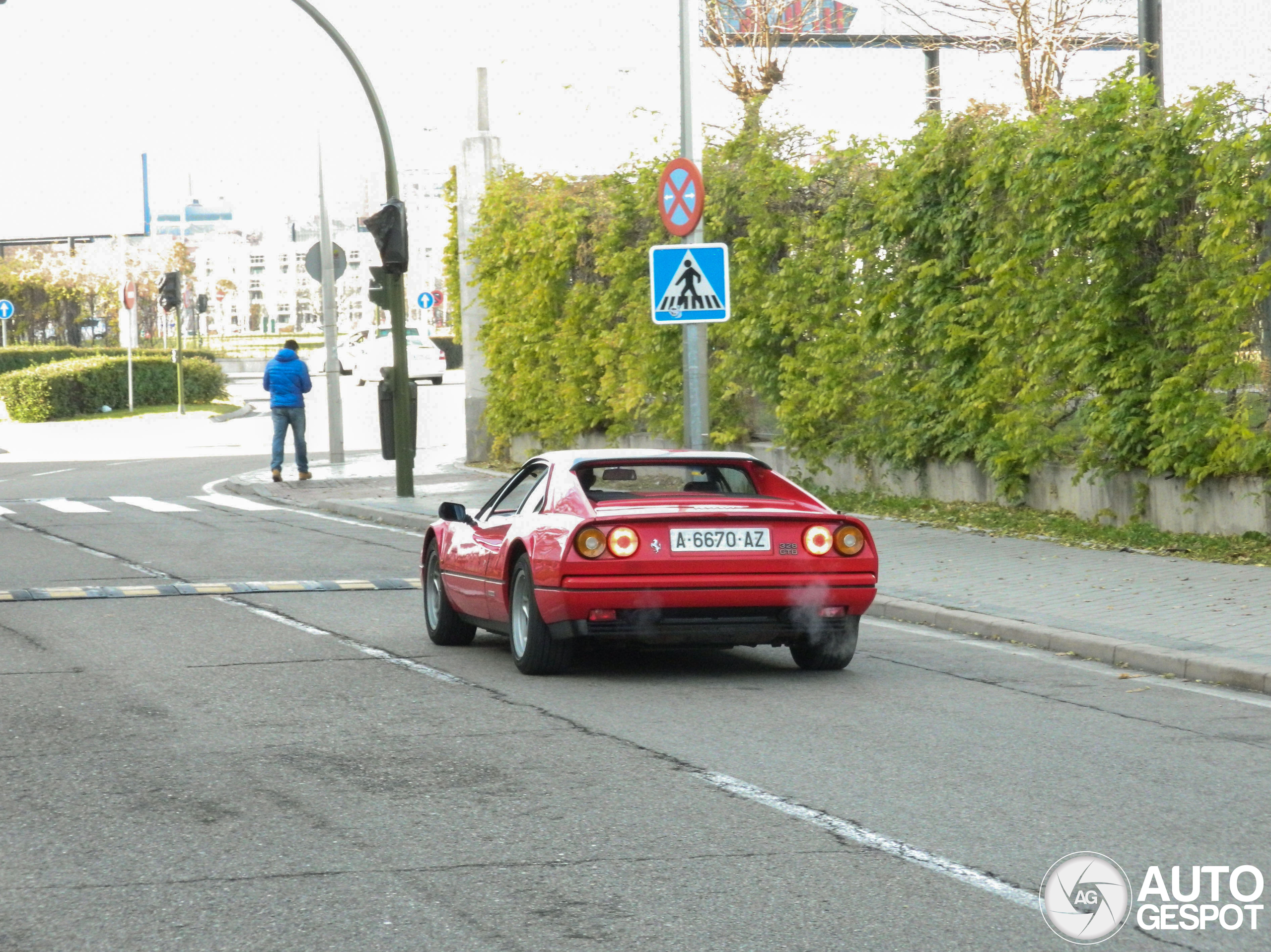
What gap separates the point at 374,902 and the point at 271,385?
2080 cm

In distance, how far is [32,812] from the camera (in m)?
6.39

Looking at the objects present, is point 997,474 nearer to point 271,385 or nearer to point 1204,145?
point 1204,145

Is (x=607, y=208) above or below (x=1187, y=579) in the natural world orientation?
above

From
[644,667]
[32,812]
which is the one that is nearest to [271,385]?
[644,667]

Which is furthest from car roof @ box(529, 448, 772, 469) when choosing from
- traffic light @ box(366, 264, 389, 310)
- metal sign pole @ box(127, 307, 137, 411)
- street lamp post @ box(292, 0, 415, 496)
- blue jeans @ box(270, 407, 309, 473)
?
metal sign pole @ box(127, 307, 137, 411)

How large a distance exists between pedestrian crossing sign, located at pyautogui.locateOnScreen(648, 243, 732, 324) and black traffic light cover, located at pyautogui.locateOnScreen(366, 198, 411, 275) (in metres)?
6.55

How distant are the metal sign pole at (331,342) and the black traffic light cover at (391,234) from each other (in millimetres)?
7120

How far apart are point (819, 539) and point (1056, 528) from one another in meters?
6.58

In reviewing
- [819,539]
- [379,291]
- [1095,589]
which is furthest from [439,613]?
[379,291]

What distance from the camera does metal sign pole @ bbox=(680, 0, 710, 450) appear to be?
15.5 m

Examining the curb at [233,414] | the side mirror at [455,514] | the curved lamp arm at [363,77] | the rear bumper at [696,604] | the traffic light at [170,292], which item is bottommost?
the rear bumper at [696,604]

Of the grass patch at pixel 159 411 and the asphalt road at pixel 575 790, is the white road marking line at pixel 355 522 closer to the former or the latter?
the asphalt road at pixel 575 790

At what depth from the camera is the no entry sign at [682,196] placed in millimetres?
15188

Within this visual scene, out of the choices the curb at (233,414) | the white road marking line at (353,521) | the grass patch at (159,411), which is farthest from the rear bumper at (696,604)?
the grass patch at (159,411)
